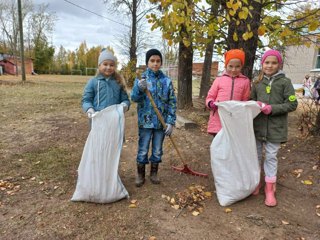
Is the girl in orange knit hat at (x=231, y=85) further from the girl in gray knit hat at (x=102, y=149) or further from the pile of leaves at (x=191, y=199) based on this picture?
the girl in gray knit hat at (x=102, y=149)

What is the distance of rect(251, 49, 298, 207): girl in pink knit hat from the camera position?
9.57 ft

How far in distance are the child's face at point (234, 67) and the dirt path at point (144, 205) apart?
1333mm

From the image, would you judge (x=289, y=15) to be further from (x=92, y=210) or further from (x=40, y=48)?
(x=40, y=48)

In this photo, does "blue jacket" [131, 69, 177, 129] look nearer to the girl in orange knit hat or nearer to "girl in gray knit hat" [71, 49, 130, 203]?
"girl in gray knit hat" [71, 49, 130, 203]

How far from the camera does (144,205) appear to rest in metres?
3.00

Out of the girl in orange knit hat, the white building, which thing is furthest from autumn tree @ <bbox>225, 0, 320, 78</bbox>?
the white building

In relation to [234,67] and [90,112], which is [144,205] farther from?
[234,67]

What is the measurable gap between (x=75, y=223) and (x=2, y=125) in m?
4.47

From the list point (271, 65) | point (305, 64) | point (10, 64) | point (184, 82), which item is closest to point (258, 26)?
point (271, 65)

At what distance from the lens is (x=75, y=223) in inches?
105

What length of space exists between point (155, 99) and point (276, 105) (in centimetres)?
124

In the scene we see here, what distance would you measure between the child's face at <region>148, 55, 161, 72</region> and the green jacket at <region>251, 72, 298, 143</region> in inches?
42.5

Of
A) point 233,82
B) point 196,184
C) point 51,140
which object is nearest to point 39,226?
point 196,184

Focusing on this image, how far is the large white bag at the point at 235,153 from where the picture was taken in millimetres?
2904
